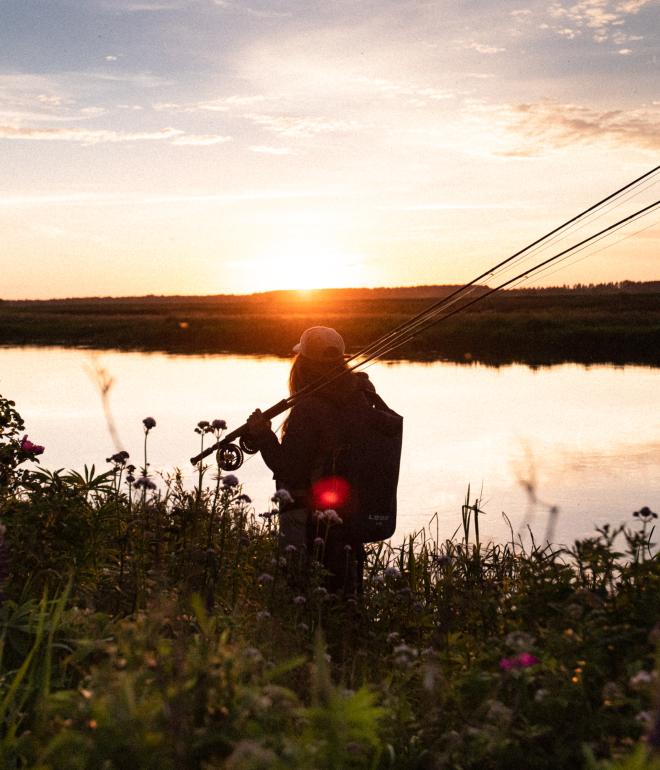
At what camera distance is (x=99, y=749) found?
205cm

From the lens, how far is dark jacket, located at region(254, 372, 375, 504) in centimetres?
561

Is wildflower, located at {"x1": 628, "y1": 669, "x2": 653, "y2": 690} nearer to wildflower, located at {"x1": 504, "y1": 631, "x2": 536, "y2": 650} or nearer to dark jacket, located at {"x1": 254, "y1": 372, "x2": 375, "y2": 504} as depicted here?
wildflower, located at {"x1": 504, "y1": 631, "x2": 536, "y2": 650}

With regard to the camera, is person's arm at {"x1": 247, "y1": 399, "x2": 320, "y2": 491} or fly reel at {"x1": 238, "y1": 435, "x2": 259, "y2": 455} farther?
fly reel at {"x1": 238, "y1": 435, "x2": 259, "y2": 455}

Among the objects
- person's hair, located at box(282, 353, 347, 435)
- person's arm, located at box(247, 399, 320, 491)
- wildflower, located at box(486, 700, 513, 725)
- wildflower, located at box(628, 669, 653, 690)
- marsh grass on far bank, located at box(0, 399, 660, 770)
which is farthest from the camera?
person's hair, located at box(282, 353, 347, 435)

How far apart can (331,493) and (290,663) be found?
334cm

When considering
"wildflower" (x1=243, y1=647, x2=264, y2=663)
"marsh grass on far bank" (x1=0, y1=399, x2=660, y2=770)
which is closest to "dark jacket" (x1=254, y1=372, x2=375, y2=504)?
"marsh grass on far bank" (x1=0, y1=399, x2=660, y2=770)

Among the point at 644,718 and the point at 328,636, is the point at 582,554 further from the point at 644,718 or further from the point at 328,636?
the point at 328,636

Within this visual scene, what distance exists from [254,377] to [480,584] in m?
24.3

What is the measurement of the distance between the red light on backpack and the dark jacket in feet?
0.22

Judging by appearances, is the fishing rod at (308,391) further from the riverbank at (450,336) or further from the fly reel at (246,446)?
the riverbank at (450,336)

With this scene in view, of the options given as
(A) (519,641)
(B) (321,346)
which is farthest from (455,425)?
(A) (519,641)

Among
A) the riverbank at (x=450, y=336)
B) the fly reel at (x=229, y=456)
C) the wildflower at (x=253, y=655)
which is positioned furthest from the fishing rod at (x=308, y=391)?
the riverbank at (x=450, y=336)

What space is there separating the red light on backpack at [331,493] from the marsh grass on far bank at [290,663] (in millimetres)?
269

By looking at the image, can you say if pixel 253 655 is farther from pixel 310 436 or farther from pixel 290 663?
pixel 310 436
